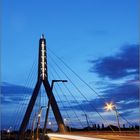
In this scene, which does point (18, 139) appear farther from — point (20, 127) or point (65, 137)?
point (65, 137)

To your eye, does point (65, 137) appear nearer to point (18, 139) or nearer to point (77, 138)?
point (77, 138)

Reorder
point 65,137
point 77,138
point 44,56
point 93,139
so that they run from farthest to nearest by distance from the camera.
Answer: point 44,56 < point 65,137 < point 77,138 < point 93,139

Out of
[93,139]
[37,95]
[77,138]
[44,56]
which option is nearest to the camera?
[93,139]

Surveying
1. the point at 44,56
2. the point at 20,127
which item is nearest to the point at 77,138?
the point at 20,127

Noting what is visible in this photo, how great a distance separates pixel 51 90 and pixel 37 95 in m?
2.26

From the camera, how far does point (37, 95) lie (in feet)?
180

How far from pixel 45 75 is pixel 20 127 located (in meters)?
9.11

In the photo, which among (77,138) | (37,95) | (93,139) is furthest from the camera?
(37,95)

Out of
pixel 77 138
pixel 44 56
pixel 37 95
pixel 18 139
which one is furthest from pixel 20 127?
pixel 77 138

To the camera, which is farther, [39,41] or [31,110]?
[39,41]

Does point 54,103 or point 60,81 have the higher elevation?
point 60,81

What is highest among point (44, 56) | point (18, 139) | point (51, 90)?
point (44, 56)

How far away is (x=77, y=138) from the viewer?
124 ft

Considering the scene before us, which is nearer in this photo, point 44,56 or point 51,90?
point 51,90
